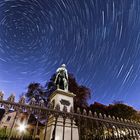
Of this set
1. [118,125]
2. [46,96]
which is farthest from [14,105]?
[46,96]

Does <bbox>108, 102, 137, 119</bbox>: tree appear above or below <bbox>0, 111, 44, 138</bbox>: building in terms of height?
above

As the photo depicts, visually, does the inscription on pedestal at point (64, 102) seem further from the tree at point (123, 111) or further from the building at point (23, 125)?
the tree at point (123, 111)

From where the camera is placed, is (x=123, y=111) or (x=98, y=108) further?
(x=98, y=108)

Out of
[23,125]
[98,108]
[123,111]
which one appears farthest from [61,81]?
[123,111]

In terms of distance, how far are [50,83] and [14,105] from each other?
21.3 m

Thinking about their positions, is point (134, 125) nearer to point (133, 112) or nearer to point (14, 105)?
point (14, 105)

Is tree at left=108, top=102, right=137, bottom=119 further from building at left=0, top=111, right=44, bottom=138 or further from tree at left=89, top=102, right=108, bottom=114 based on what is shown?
building at left=0, top=111, right=44, bottom=138

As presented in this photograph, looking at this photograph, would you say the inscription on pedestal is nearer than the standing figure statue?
Yes

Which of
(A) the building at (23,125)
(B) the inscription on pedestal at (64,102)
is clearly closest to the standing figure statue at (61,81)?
(B) the inscription on pedestal at (64,102)

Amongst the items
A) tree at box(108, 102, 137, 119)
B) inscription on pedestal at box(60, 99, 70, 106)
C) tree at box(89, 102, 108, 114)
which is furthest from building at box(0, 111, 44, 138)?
tree at box(108, 102, 137, 119)

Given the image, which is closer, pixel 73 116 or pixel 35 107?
pixel 35 107

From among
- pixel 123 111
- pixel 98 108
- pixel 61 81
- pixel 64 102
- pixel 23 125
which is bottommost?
pixel 23 125

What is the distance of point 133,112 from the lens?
919 inches

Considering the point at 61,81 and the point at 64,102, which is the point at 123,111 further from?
the point at 64,102
